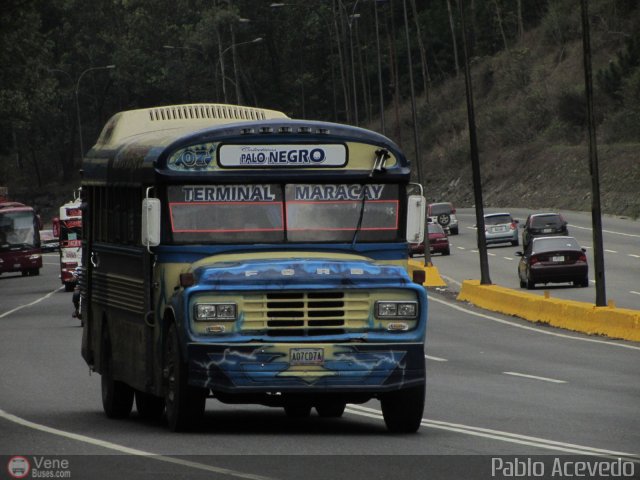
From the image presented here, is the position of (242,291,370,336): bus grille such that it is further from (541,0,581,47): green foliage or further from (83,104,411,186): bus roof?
(541,0,581,47): green foliage

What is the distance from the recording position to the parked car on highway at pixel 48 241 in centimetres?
9975

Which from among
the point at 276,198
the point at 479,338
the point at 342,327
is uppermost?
the point at 276,198

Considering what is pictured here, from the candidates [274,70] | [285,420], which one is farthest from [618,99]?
[285,420]

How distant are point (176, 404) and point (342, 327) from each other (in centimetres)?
156

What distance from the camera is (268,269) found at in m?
14.2

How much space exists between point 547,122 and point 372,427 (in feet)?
293

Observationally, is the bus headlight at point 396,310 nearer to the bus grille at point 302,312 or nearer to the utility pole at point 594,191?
the bus grille at point 302,312

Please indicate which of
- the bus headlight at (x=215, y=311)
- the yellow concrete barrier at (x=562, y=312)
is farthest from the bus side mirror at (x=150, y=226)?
the yellow concrete barrier at (x=562, y=312)

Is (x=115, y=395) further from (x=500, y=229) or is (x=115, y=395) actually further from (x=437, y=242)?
(x=500, y=229)

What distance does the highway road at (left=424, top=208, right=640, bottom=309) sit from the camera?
45.3 metres

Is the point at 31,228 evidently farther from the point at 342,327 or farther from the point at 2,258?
the point at 342,327

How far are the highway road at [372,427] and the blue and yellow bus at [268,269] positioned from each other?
1.63ft

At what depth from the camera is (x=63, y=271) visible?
5516 centimetres

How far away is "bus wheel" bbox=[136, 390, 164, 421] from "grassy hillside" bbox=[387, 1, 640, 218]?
6679 centimetres
